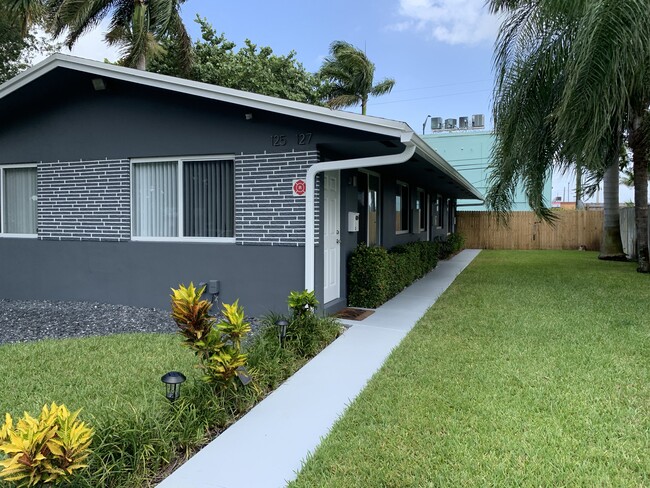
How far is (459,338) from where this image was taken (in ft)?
18.5

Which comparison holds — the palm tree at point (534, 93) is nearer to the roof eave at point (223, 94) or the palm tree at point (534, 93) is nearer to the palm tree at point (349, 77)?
the roof eave at point (223, 94)

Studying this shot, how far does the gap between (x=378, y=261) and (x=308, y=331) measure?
2.64 metres

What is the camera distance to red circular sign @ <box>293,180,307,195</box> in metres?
6.45

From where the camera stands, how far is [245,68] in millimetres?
20422

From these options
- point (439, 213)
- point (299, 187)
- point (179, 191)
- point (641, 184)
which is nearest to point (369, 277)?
point (299, 187)

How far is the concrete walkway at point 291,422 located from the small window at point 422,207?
8.37 metres

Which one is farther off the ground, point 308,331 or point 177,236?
point 177,236

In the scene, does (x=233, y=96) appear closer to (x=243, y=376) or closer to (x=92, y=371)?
(x=92, y=371)

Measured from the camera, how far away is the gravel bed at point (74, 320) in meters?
6.08

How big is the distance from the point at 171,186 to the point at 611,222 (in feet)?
48.4

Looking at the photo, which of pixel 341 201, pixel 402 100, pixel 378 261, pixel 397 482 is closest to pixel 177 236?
pixel 341 201

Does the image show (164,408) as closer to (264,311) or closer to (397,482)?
(397,482)

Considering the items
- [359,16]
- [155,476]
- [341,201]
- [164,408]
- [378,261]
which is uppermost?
[359,16]

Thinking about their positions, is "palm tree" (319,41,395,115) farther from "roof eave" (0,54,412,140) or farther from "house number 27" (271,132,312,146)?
"house number 27" (271,132,312,146)
